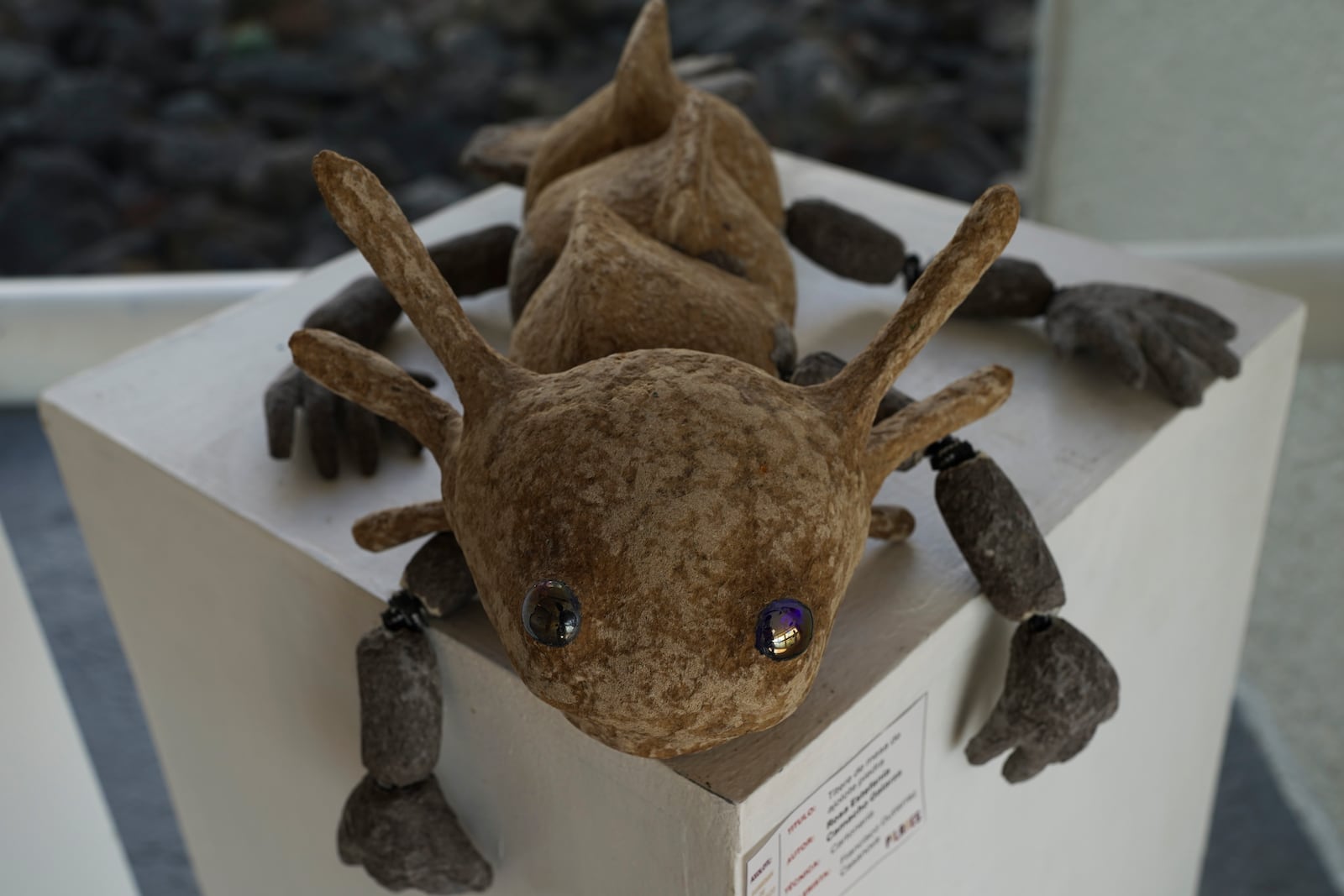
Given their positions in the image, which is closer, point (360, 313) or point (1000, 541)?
point (1000, 541)

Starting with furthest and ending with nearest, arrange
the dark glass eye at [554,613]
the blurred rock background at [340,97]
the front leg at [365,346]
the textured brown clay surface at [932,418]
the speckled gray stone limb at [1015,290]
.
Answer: the blurred rock background at [340,97] → the speckled gray stone limb at [1015,290] → the front leg at [365,346] → the textured brown clay surface at [932,418] → the dark glass eye at [554,613]

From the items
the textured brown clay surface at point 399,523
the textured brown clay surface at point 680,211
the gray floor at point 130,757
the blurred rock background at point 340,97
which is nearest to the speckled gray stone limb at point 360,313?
the textured brown clay surface at point 680,211

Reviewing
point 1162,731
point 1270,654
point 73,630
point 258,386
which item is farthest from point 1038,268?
point 73,630

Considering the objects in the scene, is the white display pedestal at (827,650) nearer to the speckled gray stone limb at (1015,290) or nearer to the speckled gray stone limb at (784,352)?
the speckled gray stone limb at (1015,290)

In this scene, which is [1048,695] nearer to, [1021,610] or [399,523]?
[1021,610]

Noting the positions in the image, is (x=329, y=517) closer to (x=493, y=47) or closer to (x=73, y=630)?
(x=73, y=630)

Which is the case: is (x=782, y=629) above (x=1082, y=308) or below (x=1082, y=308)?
above

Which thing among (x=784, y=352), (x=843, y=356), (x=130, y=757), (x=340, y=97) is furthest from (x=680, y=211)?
(x=340, y=97)
